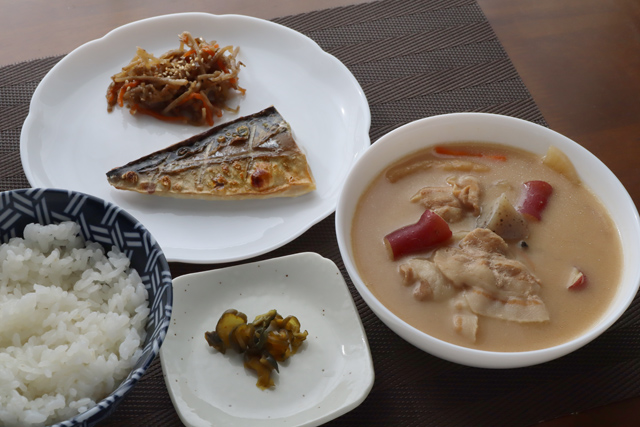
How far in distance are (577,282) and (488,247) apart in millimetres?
253

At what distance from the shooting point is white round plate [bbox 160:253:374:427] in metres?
1.60

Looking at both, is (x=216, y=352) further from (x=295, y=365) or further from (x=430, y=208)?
(x=430, y=208)

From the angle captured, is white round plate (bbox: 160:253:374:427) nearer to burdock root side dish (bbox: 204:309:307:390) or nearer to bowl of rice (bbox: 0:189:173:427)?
burdock root side dish (bbox: 204:309:307:390)

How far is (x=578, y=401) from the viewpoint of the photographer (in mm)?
1734

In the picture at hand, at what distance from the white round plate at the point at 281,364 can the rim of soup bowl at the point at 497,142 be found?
0.65 feet

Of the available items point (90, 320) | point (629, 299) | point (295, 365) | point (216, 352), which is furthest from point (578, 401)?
point (90, 320)

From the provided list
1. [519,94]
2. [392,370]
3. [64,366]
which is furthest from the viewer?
[519,94]

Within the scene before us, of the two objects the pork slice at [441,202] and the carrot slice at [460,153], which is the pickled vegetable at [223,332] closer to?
the pork slice at [441,202]

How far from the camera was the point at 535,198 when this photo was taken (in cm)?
183

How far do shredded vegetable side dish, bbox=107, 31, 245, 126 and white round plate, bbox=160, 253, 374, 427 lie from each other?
92 cm

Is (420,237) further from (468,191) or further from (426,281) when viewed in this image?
(468,191)

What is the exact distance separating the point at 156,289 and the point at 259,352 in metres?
0.33

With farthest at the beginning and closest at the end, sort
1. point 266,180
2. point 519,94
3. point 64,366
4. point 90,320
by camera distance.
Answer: point 519,94, point 266,180, point 90,320, point 64,366

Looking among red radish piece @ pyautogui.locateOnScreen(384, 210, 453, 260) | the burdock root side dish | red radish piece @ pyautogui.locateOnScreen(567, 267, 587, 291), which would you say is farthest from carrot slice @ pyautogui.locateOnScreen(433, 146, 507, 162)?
the burdock root side dish
